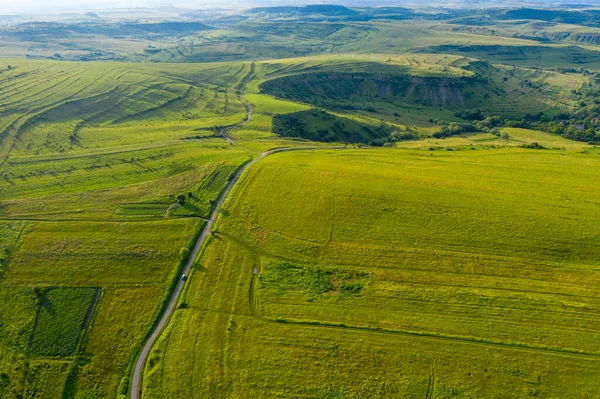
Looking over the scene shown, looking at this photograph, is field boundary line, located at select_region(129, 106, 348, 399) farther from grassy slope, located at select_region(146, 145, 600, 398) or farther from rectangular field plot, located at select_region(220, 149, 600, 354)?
rectangular field plot, located at select_region(220, 149, 600, 354)

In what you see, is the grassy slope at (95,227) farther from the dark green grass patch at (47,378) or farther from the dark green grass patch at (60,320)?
the dark green grass patch at (60,320)

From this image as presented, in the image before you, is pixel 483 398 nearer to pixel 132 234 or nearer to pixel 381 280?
pixel 381 280

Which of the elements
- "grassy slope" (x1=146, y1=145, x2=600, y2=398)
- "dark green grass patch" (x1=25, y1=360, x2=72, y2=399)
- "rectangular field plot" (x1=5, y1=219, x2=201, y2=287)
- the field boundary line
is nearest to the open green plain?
"dark green grass patch" (x1=25, y1=360, x2=72, y2=399)

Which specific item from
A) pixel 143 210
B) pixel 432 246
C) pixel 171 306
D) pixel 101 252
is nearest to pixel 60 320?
pixel 101 252

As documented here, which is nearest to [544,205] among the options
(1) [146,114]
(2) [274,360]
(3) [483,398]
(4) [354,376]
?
(3) [483,398]

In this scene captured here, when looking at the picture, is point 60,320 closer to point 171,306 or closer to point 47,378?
point 47,378

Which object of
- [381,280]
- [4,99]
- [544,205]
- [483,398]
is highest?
[4,99]
